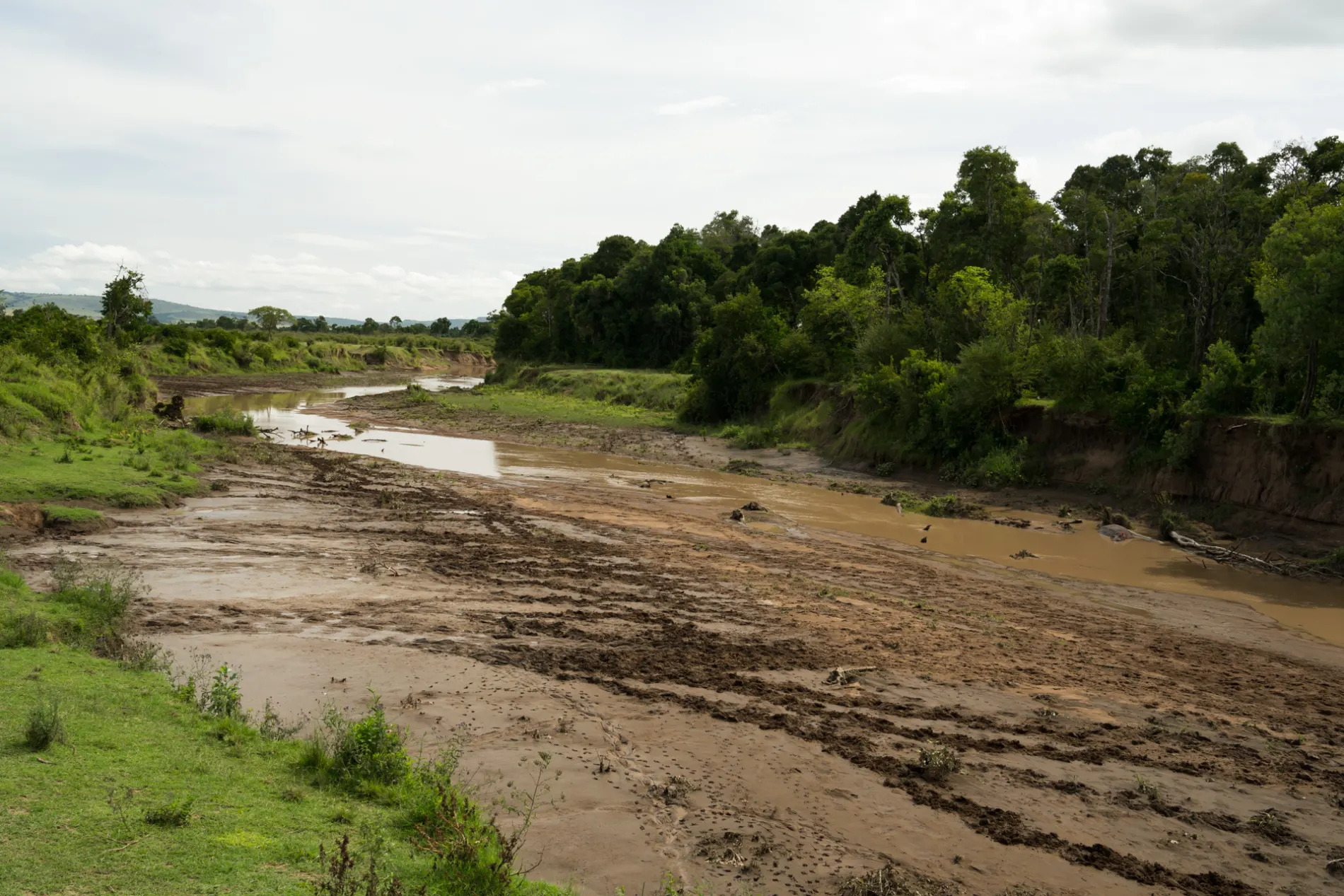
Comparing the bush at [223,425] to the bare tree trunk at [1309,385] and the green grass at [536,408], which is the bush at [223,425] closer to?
the green grass at [536,408]

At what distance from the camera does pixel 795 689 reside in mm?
10086

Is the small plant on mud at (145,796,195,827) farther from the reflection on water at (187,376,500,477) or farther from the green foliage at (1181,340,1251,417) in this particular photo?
the green foliage at (1181,340,1251,417)

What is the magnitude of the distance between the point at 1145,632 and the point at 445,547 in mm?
12179

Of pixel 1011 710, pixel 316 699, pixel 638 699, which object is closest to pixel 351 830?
pixel 316 699

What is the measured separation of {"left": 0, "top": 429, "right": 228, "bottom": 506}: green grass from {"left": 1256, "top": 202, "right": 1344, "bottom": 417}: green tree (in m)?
24.6

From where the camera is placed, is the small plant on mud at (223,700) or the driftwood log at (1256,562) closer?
the small plant on mud at (223,700)

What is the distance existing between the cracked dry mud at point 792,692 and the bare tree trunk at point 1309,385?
23.8ft

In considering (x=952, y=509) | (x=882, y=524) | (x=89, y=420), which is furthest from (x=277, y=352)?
(x=952, y=509)

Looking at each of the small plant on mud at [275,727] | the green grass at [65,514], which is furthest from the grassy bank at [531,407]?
the small plant on mud at [275,727]

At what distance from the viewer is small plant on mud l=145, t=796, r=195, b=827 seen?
5629 mm

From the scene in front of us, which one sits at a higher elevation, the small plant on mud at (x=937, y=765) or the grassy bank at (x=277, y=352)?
the grassy bank at (x=277, y=352)

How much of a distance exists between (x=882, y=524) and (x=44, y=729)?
1914cm

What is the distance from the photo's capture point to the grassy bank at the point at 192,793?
5.16m

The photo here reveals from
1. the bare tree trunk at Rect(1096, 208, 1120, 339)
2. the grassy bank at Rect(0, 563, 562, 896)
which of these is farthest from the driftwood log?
the grassy bank at Rect(0, 563, 562, 896)
